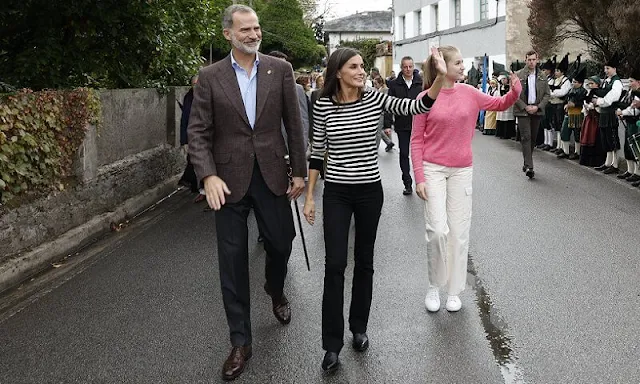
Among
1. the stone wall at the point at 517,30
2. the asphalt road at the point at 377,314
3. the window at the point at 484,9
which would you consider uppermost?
the window at the point at 484,9

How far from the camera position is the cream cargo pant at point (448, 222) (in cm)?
511

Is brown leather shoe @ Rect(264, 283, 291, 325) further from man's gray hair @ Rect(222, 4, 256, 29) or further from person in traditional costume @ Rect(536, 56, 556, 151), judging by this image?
person in traditional costume @ Rect(536, 56, 556, 151)

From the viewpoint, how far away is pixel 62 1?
9984 mm

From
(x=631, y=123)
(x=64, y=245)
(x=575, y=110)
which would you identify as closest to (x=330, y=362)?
(x=64, y=245)

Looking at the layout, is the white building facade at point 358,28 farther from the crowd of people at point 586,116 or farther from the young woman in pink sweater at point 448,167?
the young woman in pink sweater at point 448,167

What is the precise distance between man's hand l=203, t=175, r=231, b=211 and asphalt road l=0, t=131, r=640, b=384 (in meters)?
1.02

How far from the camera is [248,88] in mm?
4328

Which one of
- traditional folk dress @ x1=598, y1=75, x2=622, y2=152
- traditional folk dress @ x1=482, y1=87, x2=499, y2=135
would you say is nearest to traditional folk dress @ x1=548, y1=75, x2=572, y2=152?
traditional folk dress @ x1=598, y1=75, x2=622, y2=152

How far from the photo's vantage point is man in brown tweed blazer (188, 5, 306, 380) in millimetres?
4207

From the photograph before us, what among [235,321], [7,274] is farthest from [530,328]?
[7,274]

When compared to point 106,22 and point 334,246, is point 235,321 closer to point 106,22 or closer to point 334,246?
point 334,246

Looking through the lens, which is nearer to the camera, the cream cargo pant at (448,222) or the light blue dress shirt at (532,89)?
the cream cargo pant at (448,222)

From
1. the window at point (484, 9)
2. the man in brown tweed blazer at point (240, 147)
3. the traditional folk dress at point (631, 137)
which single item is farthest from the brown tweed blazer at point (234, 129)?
the window at point (484, 9)

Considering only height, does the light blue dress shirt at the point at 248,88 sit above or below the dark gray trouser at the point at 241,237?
above
